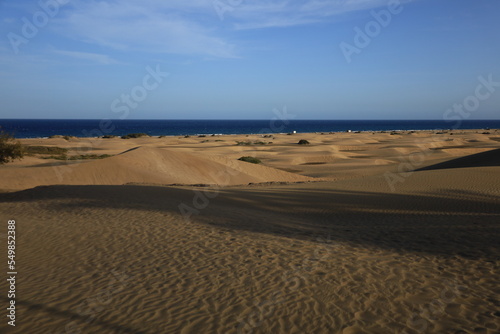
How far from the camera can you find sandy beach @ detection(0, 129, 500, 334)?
5367mm

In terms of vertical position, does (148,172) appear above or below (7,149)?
below

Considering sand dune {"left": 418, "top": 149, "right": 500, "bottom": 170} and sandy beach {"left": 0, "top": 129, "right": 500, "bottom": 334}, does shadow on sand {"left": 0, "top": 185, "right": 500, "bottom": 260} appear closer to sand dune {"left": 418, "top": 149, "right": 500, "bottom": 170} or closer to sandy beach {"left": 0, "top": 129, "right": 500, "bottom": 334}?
sandy beach {"left": 0, "top": 129, "right": 500, "bottom": 334}

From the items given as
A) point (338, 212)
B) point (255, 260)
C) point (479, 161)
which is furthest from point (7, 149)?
point (479, 161)

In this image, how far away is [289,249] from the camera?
836 centimetres

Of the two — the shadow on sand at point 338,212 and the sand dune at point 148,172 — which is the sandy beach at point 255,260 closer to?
the shadow on sand at point 338,212

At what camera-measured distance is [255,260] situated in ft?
25.1

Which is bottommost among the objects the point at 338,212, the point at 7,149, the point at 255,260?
the point at 338,212

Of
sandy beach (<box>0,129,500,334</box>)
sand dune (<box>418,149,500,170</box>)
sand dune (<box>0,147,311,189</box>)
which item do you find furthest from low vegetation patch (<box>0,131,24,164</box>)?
sand dune (<box>418,149,500,170</box>)

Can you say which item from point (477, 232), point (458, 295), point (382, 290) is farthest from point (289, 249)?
point (477, 232)

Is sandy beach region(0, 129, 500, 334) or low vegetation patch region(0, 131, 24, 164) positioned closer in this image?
sandy beach region(0, 129, 500, 334)

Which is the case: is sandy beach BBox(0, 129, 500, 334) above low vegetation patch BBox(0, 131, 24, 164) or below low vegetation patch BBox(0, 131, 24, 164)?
below

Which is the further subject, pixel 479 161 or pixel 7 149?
pixel 479 161

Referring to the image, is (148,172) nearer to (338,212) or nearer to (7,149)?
(7,149)

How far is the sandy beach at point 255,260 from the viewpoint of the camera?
17.6 feet
